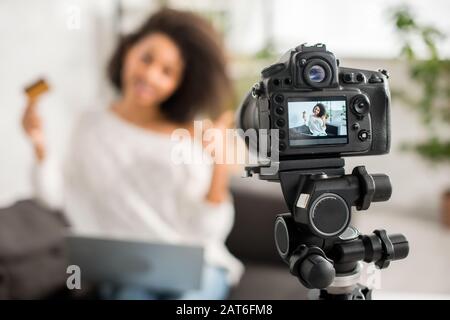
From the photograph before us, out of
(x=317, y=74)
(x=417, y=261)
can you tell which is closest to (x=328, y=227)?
(x=317, y=74)

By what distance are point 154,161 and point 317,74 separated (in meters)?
0.81

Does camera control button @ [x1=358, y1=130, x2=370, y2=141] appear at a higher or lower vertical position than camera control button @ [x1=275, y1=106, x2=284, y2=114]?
lower

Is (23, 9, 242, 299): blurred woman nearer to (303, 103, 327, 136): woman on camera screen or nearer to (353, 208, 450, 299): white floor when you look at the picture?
(353, 208, 450, 299): white floor

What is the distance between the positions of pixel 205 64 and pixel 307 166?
832 millimetres

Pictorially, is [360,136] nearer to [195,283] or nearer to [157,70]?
[195,283]

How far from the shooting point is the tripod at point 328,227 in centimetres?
48

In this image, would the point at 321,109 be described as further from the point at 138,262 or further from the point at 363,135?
the point at 138,262

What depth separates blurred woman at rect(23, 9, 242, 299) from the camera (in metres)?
1.23

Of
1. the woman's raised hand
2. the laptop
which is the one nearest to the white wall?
the woman's raised hand

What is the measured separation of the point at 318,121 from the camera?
494 millimetres

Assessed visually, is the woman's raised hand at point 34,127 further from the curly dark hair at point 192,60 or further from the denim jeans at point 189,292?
the denim jeans at point 189,292

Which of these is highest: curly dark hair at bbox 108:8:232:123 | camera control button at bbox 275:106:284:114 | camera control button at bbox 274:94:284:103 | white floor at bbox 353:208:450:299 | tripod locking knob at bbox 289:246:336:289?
curly dark hair at bbox 108:8:232:123

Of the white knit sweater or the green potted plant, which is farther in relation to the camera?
the green potted plant
